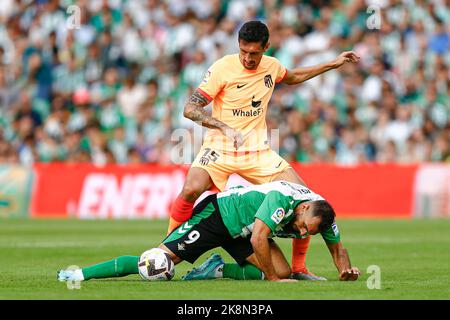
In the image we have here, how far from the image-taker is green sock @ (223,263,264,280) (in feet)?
38.3

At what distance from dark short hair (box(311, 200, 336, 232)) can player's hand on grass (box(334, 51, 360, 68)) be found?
2684 mm

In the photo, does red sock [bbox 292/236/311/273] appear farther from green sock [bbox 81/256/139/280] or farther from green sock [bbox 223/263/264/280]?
green sock [bbox 81/256/139/280]

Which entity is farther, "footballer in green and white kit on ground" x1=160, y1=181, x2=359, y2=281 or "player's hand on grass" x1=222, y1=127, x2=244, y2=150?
"player's hand on grass" x1=222, y1=127, x2=244, y2=150

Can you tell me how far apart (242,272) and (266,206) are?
122 centimetres

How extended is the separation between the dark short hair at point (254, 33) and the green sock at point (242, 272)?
2.51 m

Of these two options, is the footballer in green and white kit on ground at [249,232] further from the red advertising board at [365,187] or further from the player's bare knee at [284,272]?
the red advertising board at [365,187]

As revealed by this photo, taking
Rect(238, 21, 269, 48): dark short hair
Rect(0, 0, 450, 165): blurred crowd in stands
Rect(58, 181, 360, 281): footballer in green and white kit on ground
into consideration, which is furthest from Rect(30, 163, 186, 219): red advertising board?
Rect(58, 181, 360, 281): footballer in green and white kit on ground

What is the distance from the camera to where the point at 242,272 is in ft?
38.6

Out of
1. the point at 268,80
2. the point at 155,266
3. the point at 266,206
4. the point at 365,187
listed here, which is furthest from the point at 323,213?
the point at 365,187

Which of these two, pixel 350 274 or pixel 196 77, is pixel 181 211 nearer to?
pixel 350 274

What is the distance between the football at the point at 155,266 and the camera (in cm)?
1120

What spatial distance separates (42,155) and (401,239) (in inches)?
455

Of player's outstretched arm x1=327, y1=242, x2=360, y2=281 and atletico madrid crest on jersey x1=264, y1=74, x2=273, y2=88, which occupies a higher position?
atletico madrid crest on jersey x1=264, y1=74, x2=273, y2=88
